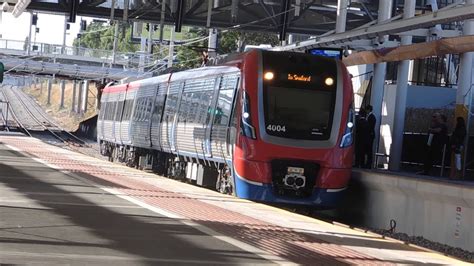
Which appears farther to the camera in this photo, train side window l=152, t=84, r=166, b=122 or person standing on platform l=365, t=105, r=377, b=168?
train side window l=152, t=84, r=166, b=122

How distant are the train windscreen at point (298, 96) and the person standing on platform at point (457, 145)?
342cm

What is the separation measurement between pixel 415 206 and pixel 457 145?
4.32 meters

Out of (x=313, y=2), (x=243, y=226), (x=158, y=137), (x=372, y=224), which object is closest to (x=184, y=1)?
(x=313, y=2)

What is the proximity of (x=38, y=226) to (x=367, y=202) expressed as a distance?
25.0 feet

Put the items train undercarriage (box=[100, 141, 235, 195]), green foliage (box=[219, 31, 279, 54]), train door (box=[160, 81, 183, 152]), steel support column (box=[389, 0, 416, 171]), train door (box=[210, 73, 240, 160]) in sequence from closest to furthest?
train door (box=[210, 73, 240, 160]) → train undercarriage (box=[100, 141, 235, 195]) → steel support column (box=[389, 0, 416, 171]) → train door (box=[160, 81, 183, 152]) → green foliage (box=[219, 31, 279, 54])

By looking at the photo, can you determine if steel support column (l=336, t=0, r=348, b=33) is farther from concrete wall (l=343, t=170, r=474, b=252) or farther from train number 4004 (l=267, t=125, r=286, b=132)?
train number 4004 (l=267, t=125, r=286, b=132)

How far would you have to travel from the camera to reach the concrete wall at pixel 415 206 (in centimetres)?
1248

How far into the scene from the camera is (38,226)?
10695 mm

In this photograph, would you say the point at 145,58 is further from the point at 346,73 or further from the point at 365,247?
the point at 365,247

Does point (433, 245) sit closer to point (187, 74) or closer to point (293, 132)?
Answer: point (293, 132)

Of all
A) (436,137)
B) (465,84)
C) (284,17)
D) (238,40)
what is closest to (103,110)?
(284,17)

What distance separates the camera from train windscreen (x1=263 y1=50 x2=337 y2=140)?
15930 millimetres

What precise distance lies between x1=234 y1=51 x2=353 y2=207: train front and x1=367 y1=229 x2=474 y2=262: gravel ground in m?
1.60

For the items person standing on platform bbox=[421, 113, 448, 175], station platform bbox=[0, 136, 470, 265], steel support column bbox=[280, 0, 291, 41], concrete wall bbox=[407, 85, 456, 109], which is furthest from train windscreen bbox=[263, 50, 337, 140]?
steel support column bbox=[280, 0, 291, 41]
